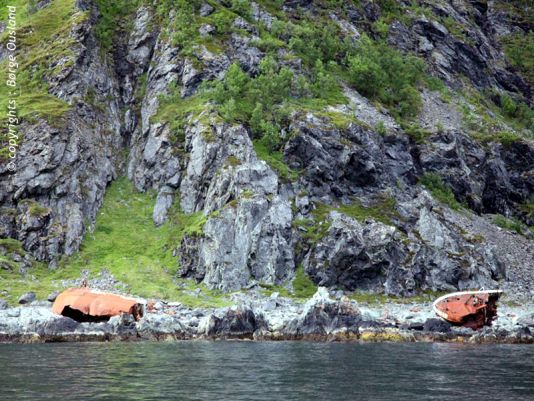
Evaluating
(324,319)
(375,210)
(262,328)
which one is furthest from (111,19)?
(324,319)

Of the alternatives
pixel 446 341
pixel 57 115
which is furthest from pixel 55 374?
pixel 57 115

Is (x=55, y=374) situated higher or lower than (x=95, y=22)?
lower

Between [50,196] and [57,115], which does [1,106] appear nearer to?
[57,115]

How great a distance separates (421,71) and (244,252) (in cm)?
8420

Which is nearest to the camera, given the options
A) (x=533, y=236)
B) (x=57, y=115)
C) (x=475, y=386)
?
(x=475, y=386)

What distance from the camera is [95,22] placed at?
12569 centimetres

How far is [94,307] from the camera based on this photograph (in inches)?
2522

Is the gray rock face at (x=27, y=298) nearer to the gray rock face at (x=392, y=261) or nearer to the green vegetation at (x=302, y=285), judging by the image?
the green vegetation at (x=302, y=285)

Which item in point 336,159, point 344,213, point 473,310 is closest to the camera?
point 473,310

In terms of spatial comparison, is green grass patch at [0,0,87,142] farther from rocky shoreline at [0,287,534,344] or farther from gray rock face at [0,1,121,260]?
rocky shoreline at [0,287,534,344]

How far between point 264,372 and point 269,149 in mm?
67577

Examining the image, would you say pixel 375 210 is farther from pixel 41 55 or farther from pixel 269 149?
pixel 41 55

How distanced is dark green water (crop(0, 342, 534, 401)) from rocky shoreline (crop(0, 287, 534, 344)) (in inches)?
206

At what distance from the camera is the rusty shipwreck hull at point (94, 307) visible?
6375cm
